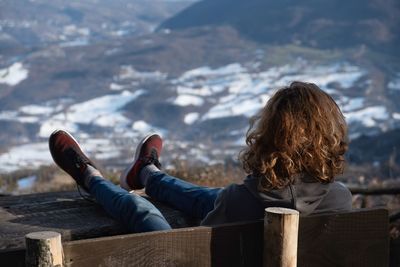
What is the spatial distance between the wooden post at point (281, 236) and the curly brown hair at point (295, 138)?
279 mm

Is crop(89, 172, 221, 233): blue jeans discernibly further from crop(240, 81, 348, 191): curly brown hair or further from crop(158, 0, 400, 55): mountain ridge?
crop(158, 0, 400, 55): mountain ridge

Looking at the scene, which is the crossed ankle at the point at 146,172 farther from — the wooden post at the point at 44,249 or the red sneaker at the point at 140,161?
the wooden post at the point at 44,249

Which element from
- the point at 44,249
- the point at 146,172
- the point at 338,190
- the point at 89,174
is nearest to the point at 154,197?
the point at 146,172

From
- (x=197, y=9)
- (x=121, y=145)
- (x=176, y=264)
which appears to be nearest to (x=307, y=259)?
(x=176, y=264)

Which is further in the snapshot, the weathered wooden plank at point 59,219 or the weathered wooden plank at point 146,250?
the weathered wooden plank at point 59,219

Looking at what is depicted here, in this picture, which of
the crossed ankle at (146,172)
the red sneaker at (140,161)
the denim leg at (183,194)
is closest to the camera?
the denim leg at (183,194)

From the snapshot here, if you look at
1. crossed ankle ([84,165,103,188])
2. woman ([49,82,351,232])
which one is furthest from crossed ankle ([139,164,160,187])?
woman ([49,82,351,232])

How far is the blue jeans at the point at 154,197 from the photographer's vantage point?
261cm

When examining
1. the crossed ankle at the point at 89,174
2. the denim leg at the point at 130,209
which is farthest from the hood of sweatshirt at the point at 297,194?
the crossed ankle at the point at 89,174

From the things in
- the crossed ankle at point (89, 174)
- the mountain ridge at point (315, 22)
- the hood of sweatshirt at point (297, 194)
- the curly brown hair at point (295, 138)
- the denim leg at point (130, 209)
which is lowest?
the denim leg at point (130, 209)

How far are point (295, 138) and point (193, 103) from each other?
78.3 meters

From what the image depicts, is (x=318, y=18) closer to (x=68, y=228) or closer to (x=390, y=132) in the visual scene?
(x=390, y=132)

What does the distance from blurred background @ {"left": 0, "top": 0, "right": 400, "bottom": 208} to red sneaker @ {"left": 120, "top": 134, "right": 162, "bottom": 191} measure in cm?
2057

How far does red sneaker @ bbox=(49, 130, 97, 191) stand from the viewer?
3664 millimetres
